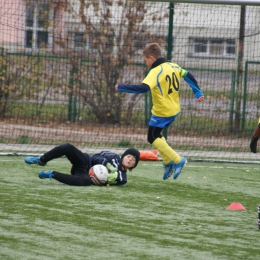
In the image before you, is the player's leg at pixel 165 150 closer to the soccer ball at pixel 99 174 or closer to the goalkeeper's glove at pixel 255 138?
the soccer ball at pixel 99 174

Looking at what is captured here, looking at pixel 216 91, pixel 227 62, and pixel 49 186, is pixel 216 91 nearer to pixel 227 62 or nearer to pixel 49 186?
pixel 227 62

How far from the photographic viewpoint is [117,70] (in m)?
15.6

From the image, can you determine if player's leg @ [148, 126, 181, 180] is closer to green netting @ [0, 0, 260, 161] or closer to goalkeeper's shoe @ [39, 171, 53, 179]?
goalkeeper's shoe @ [39, 171, 53, 179]

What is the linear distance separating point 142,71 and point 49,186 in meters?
7.61

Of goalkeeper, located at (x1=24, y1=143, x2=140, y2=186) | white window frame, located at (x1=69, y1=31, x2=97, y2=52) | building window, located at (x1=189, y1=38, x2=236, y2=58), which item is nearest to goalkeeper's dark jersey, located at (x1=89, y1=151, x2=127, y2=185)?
goalkeeper, located at (x1=24, y1=143, x2=140, y2=186)

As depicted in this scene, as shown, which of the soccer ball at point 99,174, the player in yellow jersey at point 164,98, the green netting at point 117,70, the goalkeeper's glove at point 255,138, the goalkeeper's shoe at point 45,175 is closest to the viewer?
the goalkeeper's glove at point 255,138

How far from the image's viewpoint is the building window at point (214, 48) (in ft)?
48.6

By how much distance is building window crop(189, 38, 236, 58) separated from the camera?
14812 mm

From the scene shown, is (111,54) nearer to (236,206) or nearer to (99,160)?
(99,160)

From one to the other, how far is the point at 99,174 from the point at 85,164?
0.25 metres

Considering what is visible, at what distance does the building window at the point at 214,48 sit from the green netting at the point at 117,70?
0.03m

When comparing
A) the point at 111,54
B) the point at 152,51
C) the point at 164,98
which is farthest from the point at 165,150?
the point at 111,54

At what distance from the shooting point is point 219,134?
48.2ft

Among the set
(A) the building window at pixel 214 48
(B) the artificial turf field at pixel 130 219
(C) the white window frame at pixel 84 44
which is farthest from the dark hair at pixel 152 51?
(C) the white window frame at pixel 84 44
